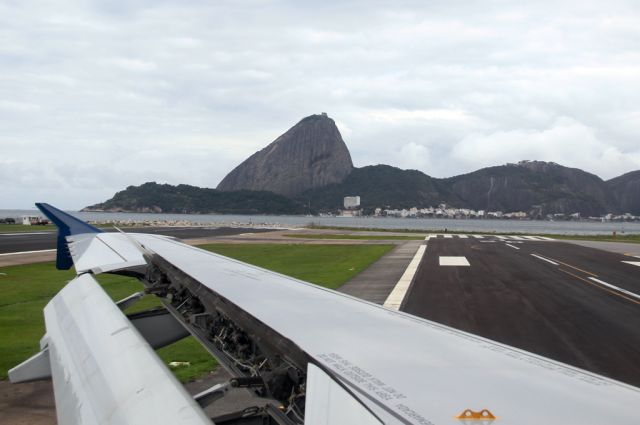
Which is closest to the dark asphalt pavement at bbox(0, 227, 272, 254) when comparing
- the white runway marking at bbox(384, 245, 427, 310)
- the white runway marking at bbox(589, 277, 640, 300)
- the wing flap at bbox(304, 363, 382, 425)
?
the white runway marking at bbox(384, 245, 427, 310)

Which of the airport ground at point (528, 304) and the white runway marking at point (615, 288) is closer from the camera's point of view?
the airport ground at point (528, 304)

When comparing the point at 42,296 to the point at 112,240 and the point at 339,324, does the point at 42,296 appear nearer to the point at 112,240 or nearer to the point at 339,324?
the point at 112,240

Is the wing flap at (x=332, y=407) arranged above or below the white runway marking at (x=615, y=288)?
above

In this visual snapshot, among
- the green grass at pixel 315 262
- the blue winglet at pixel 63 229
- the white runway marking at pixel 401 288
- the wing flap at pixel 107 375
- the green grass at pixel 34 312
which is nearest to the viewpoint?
the wing flap at pixel 107 375

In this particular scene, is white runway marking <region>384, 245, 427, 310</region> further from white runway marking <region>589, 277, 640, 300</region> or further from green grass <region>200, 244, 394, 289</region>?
white runway marking <region>589, 277, 640, 300</region>

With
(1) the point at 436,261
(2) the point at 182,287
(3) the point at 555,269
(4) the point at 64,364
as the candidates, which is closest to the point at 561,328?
(2) the point at 182,287

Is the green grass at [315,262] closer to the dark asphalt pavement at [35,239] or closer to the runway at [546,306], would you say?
the runway at [546,306]

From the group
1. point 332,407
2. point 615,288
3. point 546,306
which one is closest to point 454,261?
point 615,288

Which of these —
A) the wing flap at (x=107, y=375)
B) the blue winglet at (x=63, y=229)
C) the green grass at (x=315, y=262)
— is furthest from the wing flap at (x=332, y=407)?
the green grass at (x=315, y=262)

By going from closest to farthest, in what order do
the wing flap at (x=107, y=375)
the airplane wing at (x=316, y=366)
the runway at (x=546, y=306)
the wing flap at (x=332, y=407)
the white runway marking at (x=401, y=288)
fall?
the wing flap at (x=332, y=407) < the airplane wing at (x=316, y=366) < the wing flap at (x=107, y=375) < the runway at (x=546, y=306) < the white runway marking at (x=401, y=288)
